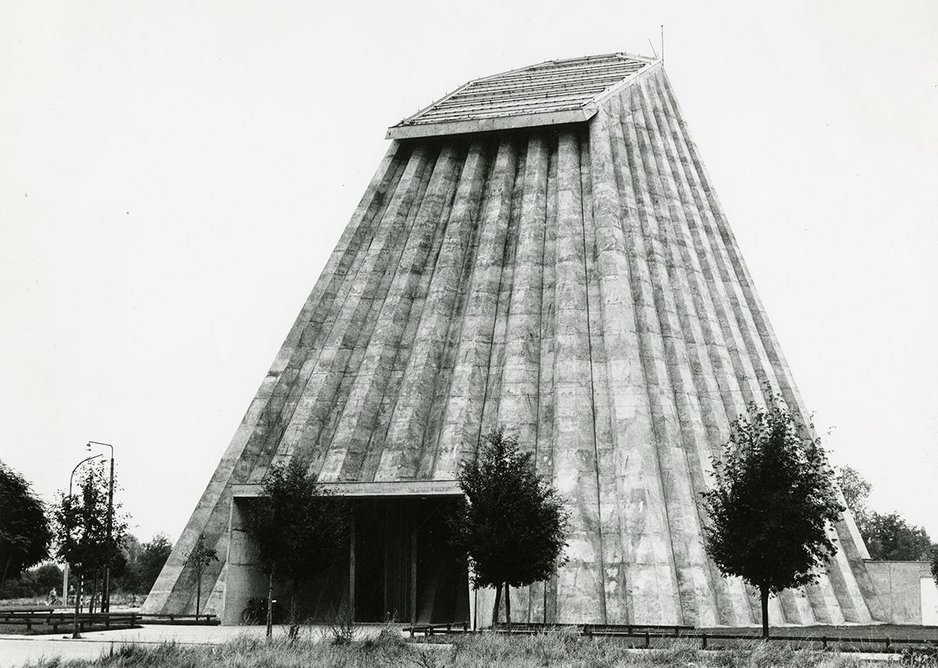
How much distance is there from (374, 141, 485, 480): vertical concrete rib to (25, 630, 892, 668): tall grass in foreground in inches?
531

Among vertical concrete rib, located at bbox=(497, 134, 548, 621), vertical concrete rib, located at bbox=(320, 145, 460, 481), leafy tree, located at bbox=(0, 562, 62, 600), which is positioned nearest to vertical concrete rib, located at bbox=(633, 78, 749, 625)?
vertical concrete rib, located at bbox=(497, 134, 548, 621)

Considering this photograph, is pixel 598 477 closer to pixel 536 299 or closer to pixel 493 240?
pixel 536 299

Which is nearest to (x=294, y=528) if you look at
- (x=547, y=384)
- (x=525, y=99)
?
(x=547, y=384)

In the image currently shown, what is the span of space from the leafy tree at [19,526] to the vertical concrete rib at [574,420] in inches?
1409

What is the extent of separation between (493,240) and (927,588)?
858 inches

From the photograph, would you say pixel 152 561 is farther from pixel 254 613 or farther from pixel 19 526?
pixel 254 613

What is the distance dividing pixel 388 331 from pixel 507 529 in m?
13.6

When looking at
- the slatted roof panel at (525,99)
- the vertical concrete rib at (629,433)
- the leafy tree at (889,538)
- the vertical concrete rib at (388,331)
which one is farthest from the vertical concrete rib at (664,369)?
the leafy tree at (889,538)

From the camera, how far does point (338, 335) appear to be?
127 feet

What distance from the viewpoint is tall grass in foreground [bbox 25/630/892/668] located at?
17.0m

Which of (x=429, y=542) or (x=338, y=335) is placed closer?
(x=429, y=542)

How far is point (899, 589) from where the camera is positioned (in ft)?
119

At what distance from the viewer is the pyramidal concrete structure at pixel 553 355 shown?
30609 millimetres

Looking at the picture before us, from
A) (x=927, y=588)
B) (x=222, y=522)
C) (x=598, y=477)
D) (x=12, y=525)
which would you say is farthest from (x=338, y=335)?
(x=12, y=525)
